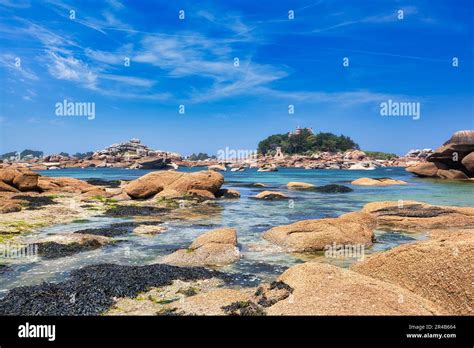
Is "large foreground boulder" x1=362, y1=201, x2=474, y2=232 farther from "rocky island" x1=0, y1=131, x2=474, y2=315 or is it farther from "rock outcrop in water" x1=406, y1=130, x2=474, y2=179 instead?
"rock outcrop in water" x1=406, y1=130, x2=474, y2=179

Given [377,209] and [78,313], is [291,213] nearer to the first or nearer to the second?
[377,209]

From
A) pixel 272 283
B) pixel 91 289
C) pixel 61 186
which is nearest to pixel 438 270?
pixel 272 283

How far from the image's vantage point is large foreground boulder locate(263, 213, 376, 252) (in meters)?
18.5

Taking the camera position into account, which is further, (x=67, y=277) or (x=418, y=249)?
(x=67, y=277)

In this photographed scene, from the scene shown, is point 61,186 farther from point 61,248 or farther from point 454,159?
point 454,159

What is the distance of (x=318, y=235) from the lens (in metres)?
18.9

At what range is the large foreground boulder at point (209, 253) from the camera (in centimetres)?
1617

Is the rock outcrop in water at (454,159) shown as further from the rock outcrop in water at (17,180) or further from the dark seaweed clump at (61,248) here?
the dark seaweed clump at (61,248)

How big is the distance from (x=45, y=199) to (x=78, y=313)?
1190 inches

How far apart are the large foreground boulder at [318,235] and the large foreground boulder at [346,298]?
7.83 metres
